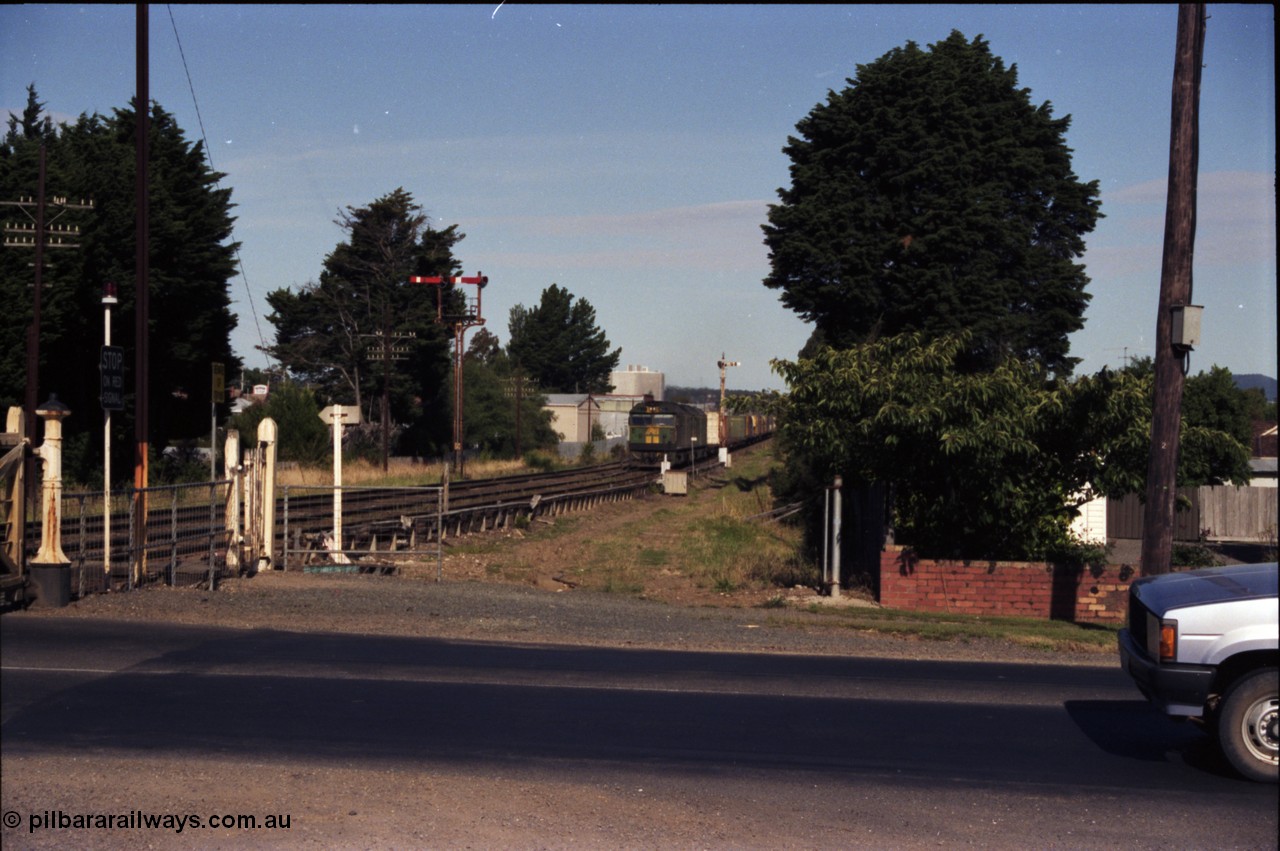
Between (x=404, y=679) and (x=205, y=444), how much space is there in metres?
58.9

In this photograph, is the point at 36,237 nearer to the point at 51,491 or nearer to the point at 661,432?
the point at 51,491

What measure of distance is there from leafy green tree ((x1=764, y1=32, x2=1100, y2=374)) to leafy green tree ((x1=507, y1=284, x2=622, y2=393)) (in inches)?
3958

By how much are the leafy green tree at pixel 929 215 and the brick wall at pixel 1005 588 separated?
15102 mm

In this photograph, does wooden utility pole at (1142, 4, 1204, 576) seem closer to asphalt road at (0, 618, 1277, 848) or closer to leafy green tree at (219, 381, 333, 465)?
asphalt road at (0, 618, 1277, 848)

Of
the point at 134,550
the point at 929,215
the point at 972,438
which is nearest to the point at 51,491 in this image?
the point at 134,550

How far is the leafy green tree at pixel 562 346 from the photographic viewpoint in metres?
138

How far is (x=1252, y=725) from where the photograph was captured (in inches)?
268

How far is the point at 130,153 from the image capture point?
4072cm

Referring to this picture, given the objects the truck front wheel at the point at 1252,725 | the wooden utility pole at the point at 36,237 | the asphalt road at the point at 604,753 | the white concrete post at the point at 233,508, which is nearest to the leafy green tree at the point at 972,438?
the asphalt road at the point at 604,753

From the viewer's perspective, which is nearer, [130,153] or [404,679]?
[404,679]

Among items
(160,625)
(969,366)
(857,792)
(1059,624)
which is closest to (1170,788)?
(857,792)

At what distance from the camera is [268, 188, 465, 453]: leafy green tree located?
65.2 m

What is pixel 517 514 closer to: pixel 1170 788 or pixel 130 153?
pixel 130 153

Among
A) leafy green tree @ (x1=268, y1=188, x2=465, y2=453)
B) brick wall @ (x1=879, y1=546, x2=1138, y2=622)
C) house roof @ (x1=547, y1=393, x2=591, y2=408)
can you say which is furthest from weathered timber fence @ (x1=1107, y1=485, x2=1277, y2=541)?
house roof @ (x1=547, y1=393, x2=591, y2=408)
